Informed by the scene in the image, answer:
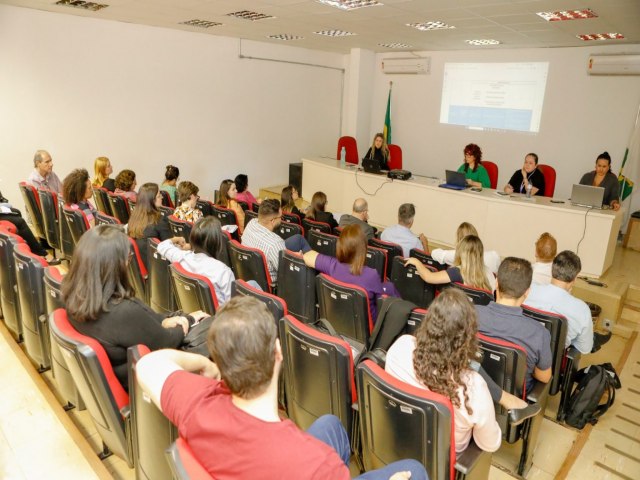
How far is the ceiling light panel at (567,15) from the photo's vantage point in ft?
17.7

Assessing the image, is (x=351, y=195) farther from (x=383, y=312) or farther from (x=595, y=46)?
(x=383, y=312)

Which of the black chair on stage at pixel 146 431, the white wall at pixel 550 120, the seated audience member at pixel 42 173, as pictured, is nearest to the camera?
the black chair on stage at pixel 146 431

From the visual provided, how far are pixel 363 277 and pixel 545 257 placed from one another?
5.54 ft

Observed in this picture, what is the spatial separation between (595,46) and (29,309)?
8.78 meters

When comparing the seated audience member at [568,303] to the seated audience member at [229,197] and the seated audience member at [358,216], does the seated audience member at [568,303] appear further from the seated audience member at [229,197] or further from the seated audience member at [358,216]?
Result: the seated audience member at [229,197]

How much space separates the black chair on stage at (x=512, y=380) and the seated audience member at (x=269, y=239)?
6.55 feet

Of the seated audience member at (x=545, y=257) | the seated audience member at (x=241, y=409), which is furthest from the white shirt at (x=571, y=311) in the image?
the seated audience member at (x=241, y=409)

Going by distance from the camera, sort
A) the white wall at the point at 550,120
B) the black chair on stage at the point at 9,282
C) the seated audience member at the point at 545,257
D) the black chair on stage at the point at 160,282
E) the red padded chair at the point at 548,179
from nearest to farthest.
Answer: the black chair on stage at the point at 9,282
the black chair on stage at the point at 160,282
the seated audience member at the point at 545,257
the red padded chair at the point at 548,179
the white wall at the point at 550,120

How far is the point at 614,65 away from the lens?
7.27 metres

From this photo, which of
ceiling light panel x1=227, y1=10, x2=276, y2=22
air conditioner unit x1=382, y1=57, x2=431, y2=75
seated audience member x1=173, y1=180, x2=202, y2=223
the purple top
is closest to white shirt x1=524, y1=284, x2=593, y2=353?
the purple top

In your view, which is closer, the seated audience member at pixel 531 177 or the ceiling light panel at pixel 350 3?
the ceiling light panel at pixel 350 3

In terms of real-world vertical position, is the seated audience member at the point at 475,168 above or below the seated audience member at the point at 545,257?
above

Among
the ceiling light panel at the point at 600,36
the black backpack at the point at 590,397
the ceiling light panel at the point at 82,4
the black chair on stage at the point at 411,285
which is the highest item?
the ceiling light panel at the point at 600,36

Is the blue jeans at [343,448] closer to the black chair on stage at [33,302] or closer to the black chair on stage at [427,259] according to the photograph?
the black chair on stage at [33,302]
